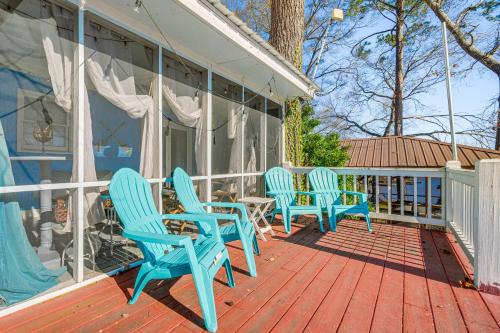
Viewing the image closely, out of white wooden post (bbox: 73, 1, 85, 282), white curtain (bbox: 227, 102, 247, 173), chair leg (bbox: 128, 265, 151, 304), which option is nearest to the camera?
chair leg (bbox: 128, 265, 151, 304)

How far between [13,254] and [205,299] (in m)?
1.37

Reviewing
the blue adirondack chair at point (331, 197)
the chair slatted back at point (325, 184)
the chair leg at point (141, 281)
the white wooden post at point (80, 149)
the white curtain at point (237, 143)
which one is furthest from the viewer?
the chair slatted back at point (325, 184)

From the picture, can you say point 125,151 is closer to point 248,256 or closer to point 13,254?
point 13,254

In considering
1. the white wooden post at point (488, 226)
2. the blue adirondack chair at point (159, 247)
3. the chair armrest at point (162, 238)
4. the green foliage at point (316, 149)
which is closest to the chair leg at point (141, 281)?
the blue adirondack chair at point (159, 247)

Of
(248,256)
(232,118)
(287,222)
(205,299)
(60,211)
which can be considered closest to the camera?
(205,299)

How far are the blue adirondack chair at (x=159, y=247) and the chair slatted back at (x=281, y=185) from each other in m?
2.04

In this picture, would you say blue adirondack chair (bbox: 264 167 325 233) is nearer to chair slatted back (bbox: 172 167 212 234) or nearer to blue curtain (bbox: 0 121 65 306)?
chair slatted back (bbox: 172 167 212 234)

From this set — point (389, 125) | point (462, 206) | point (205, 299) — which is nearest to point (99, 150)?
point (205, 299)

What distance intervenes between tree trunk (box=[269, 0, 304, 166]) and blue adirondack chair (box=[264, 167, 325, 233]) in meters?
1.17

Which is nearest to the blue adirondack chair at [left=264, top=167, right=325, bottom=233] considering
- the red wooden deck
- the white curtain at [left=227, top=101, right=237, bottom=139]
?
the white curtain at [left=227, top=101, right=237, bottom=139]

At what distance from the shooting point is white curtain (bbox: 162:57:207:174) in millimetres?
3107

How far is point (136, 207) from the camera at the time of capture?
2.27 m

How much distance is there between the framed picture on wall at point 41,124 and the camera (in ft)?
6.22

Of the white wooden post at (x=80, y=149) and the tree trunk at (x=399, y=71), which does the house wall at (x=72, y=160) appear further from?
the tree trunk at (x=399, y=71)
